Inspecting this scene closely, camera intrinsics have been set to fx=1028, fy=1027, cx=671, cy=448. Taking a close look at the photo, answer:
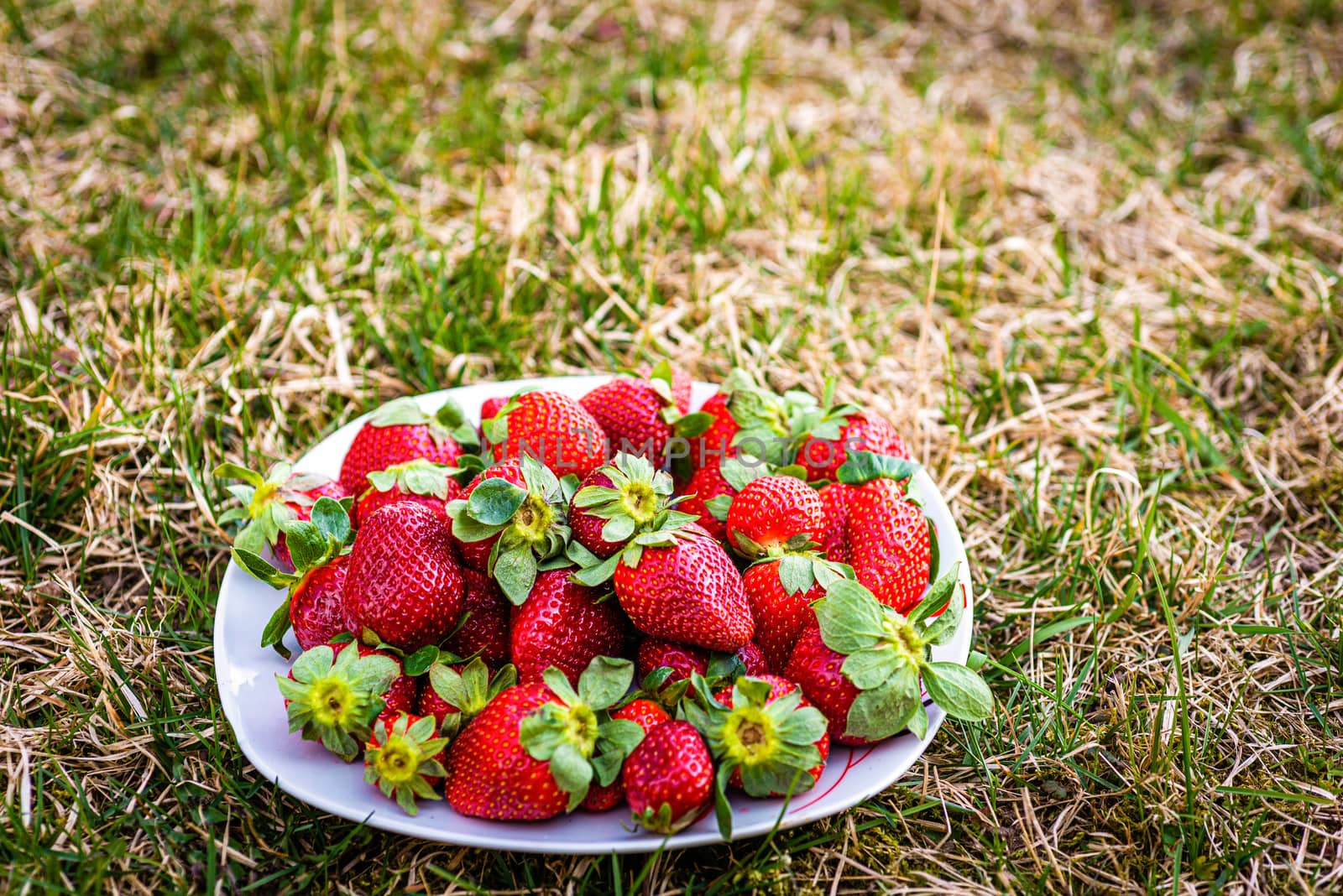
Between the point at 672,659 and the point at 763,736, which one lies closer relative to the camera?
the point at 763,736

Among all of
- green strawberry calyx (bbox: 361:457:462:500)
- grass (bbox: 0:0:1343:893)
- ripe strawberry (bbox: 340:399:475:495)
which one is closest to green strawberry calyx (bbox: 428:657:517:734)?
grass (bbox: 0:0:1343:893)

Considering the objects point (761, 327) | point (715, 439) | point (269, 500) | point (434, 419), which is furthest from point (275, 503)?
point (761, 327)

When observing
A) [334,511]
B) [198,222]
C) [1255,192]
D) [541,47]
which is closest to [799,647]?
[334,511]

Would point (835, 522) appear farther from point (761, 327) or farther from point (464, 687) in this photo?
point (761, 327)

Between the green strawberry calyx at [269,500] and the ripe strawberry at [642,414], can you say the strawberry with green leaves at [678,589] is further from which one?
the green strawberry calyx at [269,500]

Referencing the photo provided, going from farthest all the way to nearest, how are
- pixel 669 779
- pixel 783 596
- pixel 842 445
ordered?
pixel 842 445 → pixel 783 596 → pixel 669 779

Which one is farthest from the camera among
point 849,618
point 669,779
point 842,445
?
point 842,445

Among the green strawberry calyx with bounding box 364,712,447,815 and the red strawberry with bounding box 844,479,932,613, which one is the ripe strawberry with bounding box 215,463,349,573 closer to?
the green strawberry calyx with bounding box 364,712,447,815

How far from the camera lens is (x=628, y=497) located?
1.49m

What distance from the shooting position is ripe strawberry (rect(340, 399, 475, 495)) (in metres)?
1.73

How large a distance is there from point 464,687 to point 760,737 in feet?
1.37

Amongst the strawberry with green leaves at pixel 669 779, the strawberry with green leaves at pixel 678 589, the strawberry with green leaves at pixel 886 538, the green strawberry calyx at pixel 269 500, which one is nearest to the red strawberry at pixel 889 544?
the strawberry with green leaves at pixel 886 538

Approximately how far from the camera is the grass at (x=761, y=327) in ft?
5.22

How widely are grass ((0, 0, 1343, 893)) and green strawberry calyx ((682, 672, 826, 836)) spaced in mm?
182
